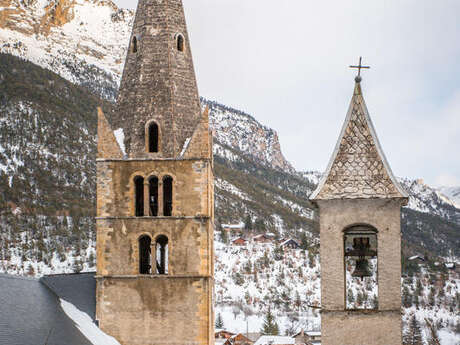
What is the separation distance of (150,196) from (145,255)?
6.73 ft

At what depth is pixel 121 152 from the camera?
2769cm

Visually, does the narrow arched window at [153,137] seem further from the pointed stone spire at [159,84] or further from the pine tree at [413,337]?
the pine tree at [413,337]

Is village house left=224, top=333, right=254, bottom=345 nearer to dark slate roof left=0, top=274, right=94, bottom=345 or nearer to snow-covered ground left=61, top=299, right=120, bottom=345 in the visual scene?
snow-covered ground left=61, top=299, right=120, bottom=345

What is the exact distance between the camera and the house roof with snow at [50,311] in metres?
21.6

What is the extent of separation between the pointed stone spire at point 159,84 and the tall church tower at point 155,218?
1.5 inches

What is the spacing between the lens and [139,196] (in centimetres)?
2777

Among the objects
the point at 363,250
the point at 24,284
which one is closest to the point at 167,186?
the point at 24,284

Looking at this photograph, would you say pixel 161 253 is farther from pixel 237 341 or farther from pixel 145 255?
pixel 237 341

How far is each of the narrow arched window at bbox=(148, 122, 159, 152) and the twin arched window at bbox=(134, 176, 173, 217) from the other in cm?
113

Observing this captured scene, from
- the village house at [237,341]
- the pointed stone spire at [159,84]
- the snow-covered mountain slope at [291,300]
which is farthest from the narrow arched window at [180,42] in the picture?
the snow-covered mountain slope at [291,300]

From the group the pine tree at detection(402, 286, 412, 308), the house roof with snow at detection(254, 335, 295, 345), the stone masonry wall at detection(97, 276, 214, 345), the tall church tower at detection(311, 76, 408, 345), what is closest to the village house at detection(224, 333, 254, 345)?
the house roof with snow at detection(254, 335, 295, 345)

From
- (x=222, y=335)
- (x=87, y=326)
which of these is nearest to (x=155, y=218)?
(x=87, y=326)

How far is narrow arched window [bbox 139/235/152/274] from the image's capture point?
27739 millimetres

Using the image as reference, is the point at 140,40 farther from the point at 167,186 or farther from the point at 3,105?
the point at 3,105
